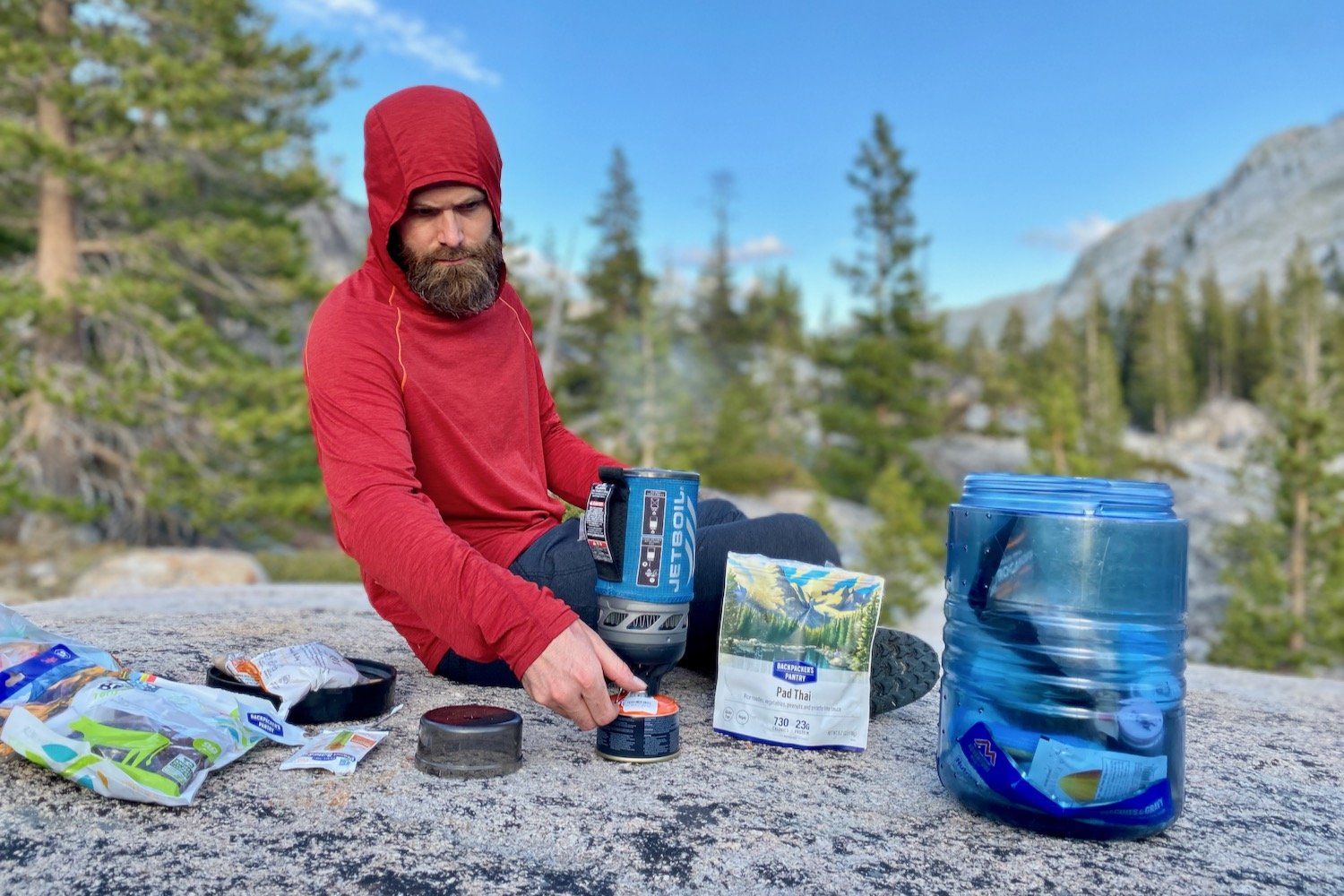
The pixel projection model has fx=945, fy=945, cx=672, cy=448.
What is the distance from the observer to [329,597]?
5.71m

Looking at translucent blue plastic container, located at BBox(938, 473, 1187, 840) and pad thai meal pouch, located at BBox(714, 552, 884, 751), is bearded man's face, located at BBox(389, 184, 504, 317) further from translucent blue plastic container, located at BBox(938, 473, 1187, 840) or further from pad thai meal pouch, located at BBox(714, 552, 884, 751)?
translucent blue plastic container, located at BBox(938, 473, 1187, 840)

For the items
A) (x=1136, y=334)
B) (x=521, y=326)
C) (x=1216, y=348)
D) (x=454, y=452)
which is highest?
(x=1136, y=334)

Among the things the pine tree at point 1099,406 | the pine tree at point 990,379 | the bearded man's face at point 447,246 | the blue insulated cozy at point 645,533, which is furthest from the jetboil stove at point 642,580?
the pine tree at point 990,379

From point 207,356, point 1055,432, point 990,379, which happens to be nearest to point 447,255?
point 207,356

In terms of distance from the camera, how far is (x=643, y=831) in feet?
6.22

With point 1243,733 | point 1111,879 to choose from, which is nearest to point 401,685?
point 1111,879

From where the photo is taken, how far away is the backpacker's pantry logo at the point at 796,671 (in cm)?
237

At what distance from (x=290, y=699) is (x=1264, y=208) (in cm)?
10610

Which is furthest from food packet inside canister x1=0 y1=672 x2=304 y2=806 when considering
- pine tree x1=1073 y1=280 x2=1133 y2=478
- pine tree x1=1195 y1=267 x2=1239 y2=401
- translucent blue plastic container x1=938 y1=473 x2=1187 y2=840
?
pine tree x1=1195 y1=267 x2=1239 y2=401

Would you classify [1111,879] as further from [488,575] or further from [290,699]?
[290,699]

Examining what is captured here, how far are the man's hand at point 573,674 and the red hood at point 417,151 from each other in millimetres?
1268

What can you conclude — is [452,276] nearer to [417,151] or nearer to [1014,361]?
[417,151]

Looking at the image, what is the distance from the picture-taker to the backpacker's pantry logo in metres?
2.37

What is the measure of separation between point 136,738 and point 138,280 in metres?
13.5
